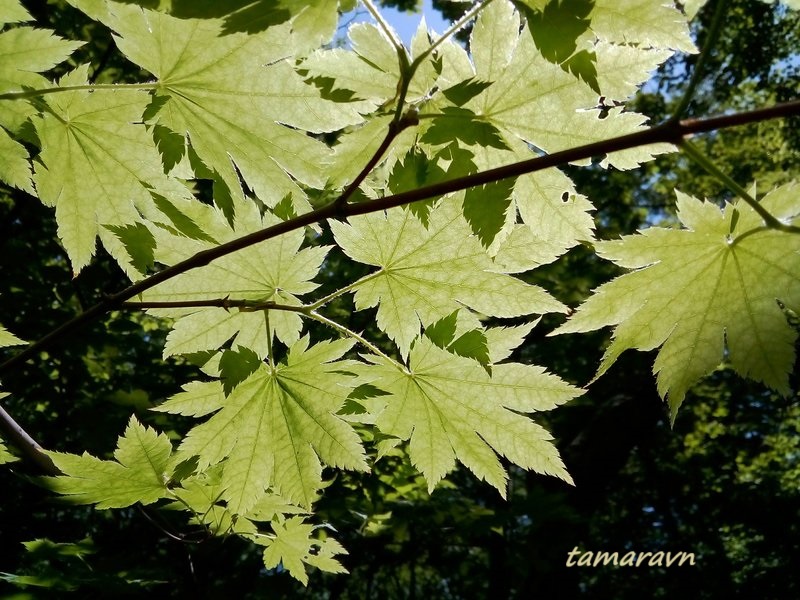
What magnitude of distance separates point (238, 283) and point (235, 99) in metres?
0.50

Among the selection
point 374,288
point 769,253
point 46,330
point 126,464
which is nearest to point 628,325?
point 769,253

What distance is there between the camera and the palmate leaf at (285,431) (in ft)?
5.03

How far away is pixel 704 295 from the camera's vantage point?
1431mm

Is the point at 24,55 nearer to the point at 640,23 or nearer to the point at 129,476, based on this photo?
the point at 129,476

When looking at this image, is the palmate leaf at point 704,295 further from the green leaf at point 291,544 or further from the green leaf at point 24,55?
the green leaf at point 291,544

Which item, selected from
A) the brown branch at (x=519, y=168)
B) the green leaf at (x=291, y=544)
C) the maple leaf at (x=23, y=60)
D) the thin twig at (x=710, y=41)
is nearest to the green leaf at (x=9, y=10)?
the maple leaf at (x=23, y=60)

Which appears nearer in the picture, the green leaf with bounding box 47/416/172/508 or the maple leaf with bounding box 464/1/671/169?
the maple leaf with bounding box 464/1/671/169

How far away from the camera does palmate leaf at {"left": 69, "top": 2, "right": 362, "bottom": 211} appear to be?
1.24 m

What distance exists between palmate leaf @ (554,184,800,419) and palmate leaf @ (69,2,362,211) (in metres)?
0.70

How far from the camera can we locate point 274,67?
1.25 metres

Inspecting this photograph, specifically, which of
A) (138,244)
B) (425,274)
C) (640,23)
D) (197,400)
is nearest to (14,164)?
(138,244)

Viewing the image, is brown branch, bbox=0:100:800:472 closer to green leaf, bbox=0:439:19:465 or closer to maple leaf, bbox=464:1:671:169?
maple leaf, bbox=464:1:671:169

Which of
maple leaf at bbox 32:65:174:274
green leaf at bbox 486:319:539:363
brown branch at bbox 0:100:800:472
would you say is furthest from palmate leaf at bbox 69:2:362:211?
green leaf at bbox 486:319:539:363

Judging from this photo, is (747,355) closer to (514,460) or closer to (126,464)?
(514,460)
